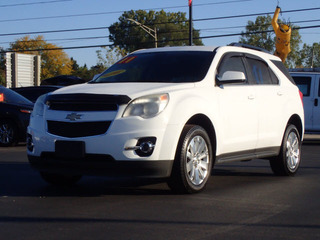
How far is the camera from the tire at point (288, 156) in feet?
29.3

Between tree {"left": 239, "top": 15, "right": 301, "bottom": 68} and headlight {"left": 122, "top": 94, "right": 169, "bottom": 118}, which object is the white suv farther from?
tree {"left": 239, "top": 15, "right": 301, "bottom": 68}

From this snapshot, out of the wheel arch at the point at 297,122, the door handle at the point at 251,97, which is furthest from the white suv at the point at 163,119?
the wheel arch at the point at 297,122

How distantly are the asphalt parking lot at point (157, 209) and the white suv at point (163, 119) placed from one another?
342 mm

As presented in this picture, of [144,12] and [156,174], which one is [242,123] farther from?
[144,12]

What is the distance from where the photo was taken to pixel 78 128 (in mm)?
6625

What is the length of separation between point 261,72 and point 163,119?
282 centimetres

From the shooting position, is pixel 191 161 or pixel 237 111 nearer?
pixel 191 161

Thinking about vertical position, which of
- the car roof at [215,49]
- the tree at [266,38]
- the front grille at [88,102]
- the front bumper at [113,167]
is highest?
the tree at [266,38]

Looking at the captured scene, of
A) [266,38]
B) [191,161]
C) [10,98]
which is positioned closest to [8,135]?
[10,98]

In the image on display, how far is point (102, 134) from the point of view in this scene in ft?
21.2

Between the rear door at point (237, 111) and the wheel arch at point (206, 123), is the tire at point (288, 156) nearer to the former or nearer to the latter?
the rear door at point (237, 111)

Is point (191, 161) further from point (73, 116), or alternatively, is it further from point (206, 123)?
point (73, 116)

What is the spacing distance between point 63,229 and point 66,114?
6.25 feet

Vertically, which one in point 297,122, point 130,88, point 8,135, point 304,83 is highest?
point 304,83
